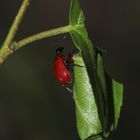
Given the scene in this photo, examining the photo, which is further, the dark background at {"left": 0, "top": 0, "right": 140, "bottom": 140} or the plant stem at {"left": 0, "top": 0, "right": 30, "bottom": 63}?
the dark background at {"left": 0, "top": 0, "right": 140, "bottom": 140}

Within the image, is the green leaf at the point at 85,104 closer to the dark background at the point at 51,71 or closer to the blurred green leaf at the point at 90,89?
the blurred green leaf at the point at 90,89

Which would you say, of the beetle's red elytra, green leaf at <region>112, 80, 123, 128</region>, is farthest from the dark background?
green leaf at <region>112, 80, 123, 128</region>

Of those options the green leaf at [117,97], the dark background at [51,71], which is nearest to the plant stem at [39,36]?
the green leaf at [117,97]

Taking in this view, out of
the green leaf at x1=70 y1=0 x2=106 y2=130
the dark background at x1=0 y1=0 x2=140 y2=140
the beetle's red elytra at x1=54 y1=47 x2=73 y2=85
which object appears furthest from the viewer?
the dark background at x1=0 y1=0 x2=140 y2=140

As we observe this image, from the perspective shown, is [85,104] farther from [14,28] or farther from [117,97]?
[14,28]

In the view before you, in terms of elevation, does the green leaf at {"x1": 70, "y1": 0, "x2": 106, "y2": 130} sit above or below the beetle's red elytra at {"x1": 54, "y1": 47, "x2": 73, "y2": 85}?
above

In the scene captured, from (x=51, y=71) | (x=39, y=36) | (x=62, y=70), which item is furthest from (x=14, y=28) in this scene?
(x=51, y=71)

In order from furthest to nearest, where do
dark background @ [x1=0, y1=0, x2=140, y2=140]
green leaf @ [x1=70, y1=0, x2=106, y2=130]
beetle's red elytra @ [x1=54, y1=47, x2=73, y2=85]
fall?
dark background @ [x1=0, y1=0, x2=140, y2=140] < beetle's red elytra @ [x1=54, y1=47, x2=73, y2=85] < green leaf @ [x1=70, y1=0, x2=106, y2=130]

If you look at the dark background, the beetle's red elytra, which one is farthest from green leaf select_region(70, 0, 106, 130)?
the dark background

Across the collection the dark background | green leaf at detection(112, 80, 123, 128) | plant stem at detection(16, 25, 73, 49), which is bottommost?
the dark background

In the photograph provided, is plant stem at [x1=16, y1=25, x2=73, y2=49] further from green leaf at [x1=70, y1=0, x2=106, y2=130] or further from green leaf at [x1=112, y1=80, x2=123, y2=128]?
green leaf at [x1=112, y1=80, x2=123, y2=128]
